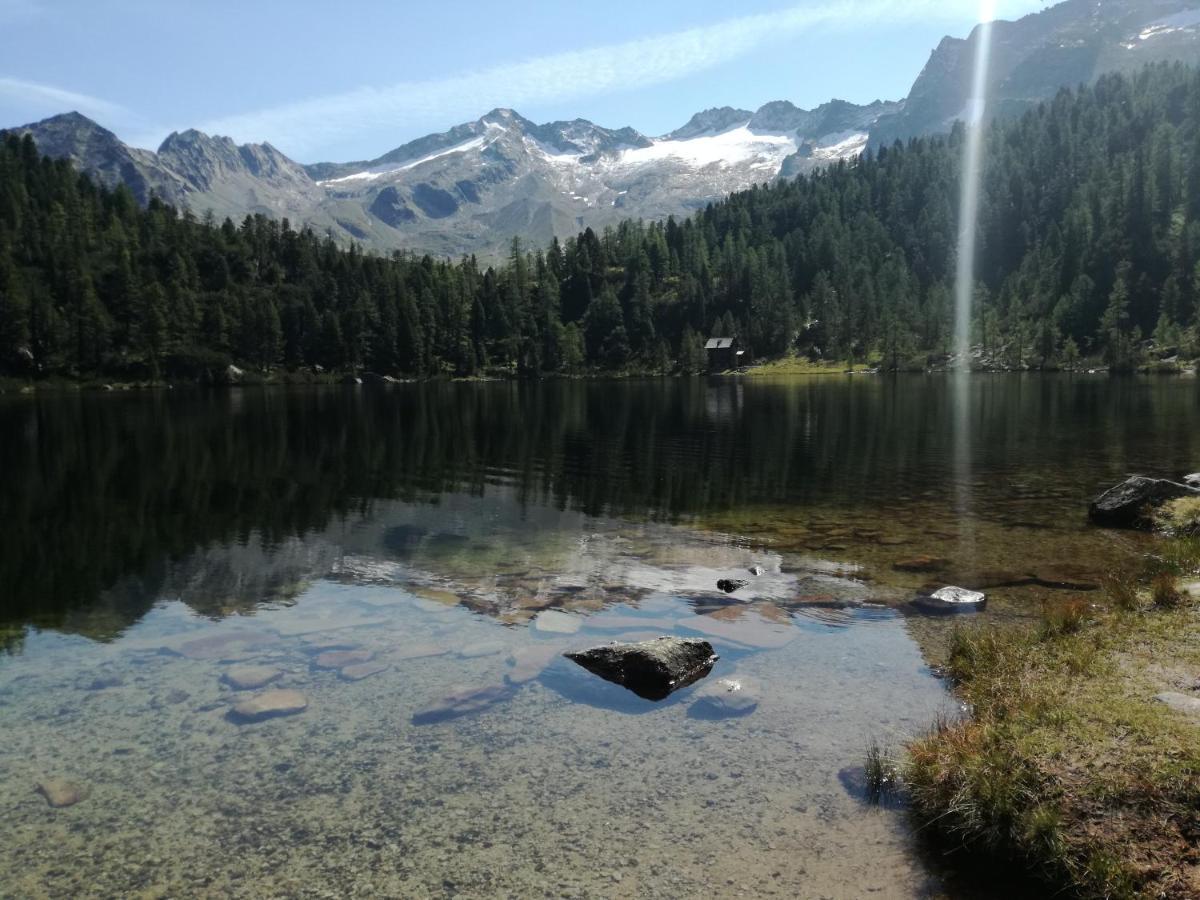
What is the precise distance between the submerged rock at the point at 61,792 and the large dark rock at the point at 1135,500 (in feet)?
108

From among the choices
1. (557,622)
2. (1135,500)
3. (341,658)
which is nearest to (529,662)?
(557,622)

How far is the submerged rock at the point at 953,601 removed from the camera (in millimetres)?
20531

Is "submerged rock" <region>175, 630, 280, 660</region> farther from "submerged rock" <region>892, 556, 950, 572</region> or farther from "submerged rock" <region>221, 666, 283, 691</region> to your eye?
"submerged rock" <region>892, 556, 950, 572</region>

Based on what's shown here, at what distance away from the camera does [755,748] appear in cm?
1348

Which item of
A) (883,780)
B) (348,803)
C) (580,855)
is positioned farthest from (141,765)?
(883,780)

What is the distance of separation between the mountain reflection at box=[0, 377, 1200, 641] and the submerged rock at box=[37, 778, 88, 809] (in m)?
8.87

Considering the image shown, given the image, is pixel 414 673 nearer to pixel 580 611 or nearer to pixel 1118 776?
pixel 580 611

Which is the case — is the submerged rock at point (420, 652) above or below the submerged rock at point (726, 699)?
below

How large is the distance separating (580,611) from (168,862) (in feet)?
40.9

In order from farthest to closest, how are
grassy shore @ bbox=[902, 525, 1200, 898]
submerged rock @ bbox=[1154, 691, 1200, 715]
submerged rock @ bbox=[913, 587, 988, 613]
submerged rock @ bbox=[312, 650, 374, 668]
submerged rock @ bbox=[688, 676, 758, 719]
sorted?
submerged rock @ bbox=[913, 587, 988, 613]
submerged rock @ bbox=[312, 650, 374, 668]
submerged rock @ bbox=[688, 676, 758, 719]
submerged rock @ bbox=[1154, 691, 1200, 715]
grassy shore @ bbox=[902, 525, 1200, 898]

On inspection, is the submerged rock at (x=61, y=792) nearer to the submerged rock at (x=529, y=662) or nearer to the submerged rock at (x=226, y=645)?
the submerged rock at (x=226, y=645)

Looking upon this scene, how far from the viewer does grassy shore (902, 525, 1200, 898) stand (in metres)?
8.86

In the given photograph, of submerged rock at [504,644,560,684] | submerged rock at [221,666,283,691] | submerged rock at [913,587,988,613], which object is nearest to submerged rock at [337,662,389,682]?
submerged rock at [221,666,283,691]

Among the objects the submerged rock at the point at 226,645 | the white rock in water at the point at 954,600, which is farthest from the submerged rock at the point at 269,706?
the white rock in water at the point at 954,600
